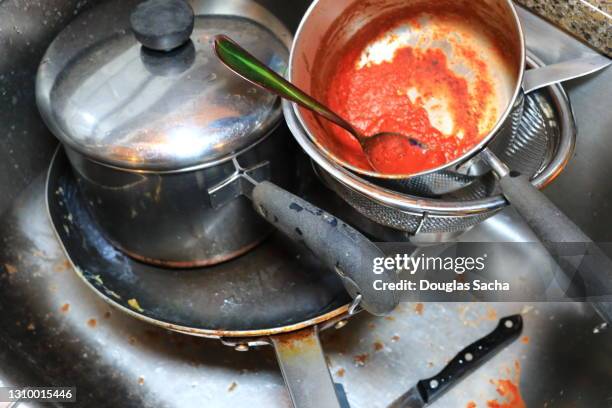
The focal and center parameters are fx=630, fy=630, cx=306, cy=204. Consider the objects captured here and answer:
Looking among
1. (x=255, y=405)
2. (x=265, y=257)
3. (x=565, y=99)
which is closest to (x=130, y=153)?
(x=265, y=257)

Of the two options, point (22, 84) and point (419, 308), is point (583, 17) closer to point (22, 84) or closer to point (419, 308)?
point (419, 308)

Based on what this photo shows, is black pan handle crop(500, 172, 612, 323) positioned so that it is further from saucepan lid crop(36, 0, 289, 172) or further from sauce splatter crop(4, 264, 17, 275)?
sauce splatter crop(4, 264, 17, 275)

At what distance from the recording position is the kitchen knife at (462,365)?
725 millimetres

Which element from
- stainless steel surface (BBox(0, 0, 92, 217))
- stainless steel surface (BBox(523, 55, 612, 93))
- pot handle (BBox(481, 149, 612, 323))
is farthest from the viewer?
stainless steel surface (BBox(0, 0, 92, 217))

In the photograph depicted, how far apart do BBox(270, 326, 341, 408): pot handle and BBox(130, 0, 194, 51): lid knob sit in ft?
1.06

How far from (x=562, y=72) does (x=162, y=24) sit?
1.34 ft

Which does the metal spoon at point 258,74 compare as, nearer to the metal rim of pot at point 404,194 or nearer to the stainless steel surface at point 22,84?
the metal rim of pot at point 404,194

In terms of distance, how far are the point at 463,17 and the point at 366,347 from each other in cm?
41

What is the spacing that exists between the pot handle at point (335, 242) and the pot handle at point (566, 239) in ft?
0.44

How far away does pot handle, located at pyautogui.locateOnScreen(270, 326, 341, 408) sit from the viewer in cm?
62

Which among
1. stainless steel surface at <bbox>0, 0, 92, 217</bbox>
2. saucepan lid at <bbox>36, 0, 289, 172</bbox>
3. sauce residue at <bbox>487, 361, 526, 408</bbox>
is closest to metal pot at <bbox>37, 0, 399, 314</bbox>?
saucepan lid at <bbox>36, 0, 289, 172</bbox>

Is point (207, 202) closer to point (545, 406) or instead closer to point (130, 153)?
point (130, 153)

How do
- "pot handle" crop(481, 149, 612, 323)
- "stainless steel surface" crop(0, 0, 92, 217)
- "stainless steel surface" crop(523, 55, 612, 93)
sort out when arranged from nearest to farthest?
"pot handle" crop(481, 149, 612, 323)
"stainless steel surface" crop(523, 55, 612, 93)
"stainless steel surface" crop(0, 0, 92, 217)

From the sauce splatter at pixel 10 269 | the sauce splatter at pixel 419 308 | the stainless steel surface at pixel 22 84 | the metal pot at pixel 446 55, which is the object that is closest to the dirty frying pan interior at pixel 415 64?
the metal pot at pixel 446 55
